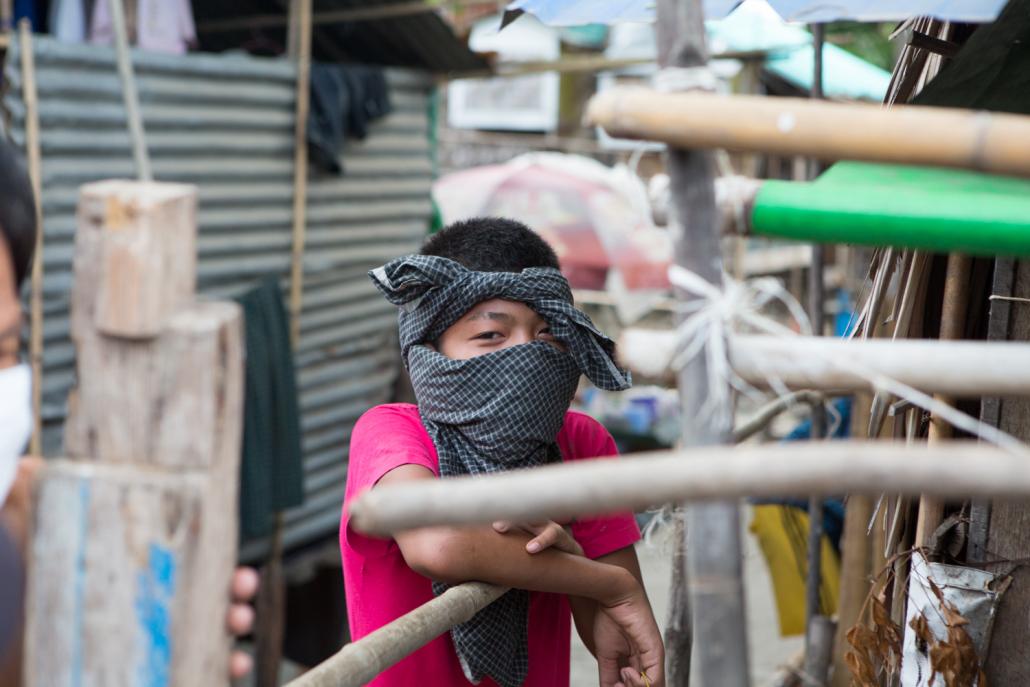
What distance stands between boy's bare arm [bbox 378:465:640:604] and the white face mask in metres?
0.74

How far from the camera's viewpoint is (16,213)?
144cm

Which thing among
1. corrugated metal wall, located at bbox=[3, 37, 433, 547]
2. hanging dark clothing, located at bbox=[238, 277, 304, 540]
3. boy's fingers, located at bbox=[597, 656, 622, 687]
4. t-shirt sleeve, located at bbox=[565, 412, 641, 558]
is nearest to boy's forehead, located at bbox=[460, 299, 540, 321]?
t-shirt sleeve, located at bbox=[565, 412, 641, 558]

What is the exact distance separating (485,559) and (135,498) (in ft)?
3.00

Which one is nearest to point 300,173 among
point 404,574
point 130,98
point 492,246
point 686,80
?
point 130,98

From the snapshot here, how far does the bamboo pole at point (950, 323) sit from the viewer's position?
7.82 ft

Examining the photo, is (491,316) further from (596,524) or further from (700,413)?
(700,413)

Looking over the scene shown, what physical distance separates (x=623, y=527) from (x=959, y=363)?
4.08 feet

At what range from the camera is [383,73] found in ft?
20.3

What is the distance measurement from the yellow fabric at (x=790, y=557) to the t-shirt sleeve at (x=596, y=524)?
210cm

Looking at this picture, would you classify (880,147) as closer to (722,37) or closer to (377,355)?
(377,355)

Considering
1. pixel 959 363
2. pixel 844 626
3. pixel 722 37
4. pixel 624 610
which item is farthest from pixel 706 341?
pixel 722 37

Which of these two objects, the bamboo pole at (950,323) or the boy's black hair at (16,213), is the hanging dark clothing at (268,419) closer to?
the bamboo pole at (950,323)

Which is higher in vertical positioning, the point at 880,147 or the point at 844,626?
the point at 880,147

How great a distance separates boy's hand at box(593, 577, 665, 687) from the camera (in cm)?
220
